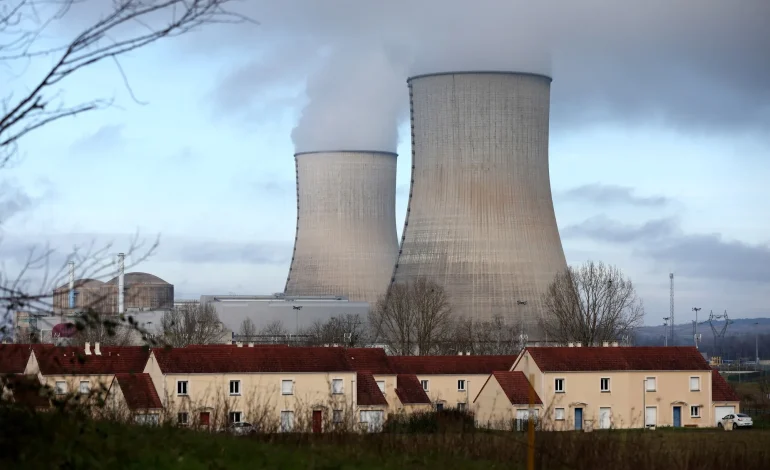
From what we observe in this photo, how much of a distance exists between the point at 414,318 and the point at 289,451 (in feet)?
100

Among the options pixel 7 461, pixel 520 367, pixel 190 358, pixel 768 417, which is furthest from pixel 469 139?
pixel 7 461

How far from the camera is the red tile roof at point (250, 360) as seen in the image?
1888 cm

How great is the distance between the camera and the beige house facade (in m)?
22.3

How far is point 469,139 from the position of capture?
28.9 m

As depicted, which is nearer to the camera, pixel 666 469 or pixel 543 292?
pixel 666 469

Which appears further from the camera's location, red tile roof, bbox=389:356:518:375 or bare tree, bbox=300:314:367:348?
bare tree, bbox=300:314:367:348

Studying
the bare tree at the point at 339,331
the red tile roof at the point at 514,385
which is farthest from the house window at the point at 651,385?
the bare tree at the point at 339,331

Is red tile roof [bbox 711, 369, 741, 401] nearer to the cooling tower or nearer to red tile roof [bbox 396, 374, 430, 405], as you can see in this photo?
red tile roof [bbox 396, 374, 430, 405]

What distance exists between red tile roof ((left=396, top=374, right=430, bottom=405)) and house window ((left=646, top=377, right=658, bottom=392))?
13.8 feet

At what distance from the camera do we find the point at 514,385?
70.2ft

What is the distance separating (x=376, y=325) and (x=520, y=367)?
15.7 metres

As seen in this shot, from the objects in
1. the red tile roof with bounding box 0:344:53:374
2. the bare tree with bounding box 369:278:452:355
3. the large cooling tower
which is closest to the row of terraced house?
the red tile roof with bounding box 0:344:53:374

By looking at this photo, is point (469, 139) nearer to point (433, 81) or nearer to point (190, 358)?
point (433, 81)

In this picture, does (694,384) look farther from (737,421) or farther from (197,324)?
(197,324)
